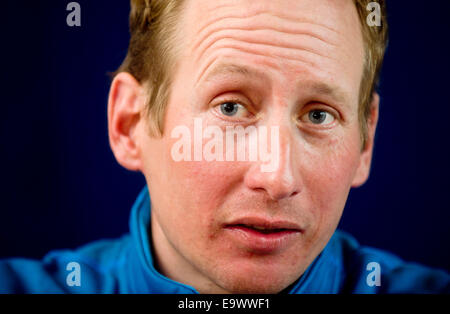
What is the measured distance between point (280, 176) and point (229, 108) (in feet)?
1.01

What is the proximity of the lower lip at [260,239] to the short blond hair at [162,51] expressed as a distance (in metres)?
0.47

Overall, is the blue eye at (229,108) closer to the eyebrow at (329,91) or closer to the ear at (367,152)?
the eyebrow at (329,91)

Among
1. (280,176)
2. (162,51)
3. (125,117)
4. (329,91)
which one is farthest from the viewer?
(125,117)

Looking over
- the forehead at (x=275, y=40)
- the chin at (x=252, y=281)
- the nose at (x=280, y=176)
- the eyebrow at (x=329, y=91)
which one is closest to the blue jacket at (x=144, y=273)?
the chin at (x=252, y=281)

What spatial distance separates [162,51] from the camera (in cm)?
170

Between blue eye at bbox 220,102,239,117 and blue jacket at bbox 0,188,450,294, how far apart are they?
27.6 inches

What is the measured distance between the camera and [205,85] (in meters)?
1.52

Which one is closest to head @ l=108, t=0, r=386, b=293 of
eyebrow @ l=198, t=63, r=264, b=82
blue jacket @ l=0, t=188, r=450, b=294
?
eyebrow @ l=198, t=63, r=264, b=82

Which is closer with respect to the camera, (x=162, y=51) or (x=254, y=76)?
(x=254, y=76)

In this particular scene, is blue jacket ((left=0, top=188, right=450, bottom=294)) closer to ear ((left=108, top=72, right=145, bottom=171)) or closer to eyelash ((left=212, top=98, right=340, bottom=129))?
ear ((left=108, top=72, right=145, bottom=171))

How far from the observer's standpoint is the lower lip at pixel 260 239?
1.52 m

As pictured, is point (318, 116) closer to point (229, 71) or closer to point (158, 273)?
point (229, 71)

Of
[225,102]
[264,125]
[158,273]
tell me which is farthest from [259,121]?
[158,273]

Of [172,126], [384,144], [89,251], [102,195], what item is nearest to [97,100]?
[102,195]
